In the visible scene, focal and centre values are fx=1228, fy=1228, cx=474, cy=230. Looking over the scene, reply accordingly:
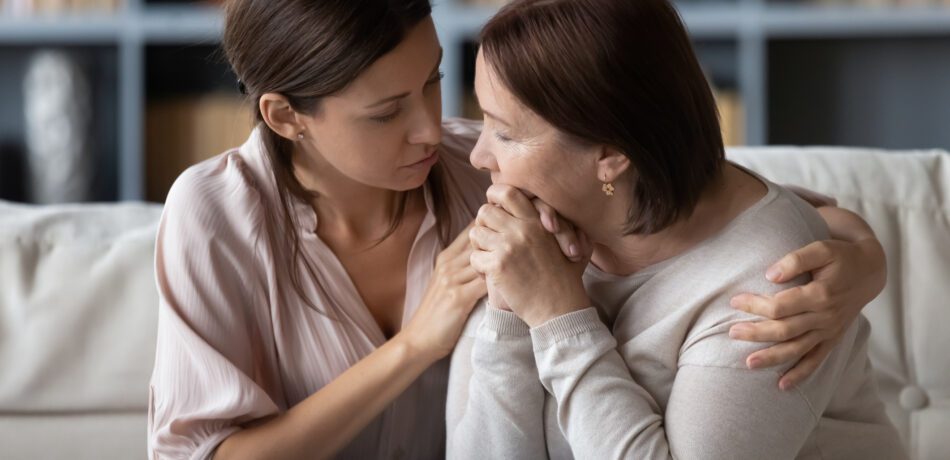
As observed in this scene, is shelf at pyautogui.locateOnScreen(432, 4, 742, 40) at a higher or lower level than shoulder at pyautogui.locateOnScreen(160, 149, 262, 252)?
higher

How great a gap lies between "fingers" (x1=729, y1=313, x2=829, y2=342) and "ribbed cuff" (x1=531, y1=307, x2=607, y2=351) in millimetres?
157

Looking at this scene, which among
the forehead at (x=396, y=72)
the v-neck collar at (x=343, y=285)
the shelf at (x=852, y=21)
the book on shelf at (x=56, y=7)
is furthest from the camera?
the book on shelf at (x=56, y=7)

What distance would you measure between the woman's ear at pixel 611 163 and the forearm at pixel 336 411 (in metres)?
0.35

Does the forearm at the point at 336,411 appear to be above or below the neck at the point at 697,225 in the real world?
below

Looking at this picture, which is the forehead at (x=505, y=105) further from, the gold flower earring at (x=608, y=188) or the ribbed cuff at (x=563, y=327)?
the ribbed cuff at (x=563, y=327)

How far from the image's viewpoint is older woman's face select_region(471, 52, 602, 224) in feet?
4.40

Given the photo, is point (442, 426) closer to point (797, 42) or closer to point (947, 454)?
point (947, 454)

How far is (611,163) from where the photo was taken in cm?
134

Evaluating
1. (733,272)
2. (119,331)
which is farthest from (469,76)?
(733,272)

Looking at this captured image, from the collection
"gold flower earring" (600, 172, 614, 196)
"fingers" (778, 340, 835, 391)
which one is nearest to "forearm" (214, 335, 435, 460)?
"gold flower earring" (600, 172, 614, 196)

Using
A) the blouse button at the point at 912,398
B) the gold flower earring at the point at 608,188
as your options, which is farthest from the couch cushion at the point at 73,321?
the blouse button at the point at 912,398

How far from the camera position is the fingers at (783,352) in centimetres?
129

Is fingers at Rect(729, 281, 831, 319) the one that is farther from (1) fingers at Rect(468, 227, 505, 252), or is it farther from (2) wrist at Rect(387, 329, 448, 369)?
(2) wrist at Rect(387, 329, 448, 369)

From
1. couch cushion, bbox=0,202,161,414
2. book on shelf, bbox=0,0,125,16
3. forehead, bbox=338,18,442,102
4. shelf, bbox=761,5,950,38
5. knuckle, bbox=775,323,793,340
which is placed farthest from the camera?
book on shelf, bbox=0,0,125,16
